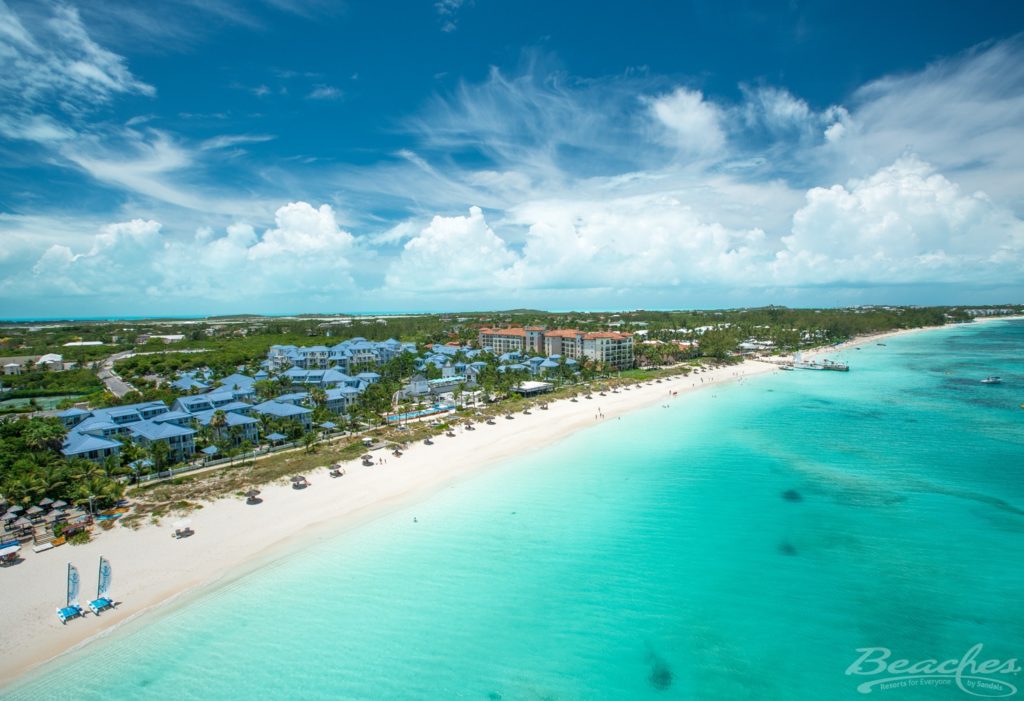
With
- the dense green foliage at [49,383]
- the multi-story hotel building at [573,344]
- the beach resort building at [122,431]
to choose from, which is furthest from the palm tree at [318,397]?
the multi-story hotel building at [573,344]

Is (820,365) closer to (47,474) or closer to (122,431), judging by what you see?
(122,431)

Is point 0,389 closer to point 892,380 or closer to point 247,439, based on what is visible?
point 247,439

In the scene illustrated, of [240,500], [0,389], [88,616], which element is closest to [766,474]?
[240,500]

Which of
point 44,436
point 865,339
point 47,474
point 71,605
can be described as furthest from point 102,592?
point 865,339

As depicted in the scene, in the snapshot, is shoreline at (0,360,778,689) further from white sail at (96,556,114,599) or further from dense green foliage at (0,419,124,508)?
dense green foliage at (0,419,124,508)

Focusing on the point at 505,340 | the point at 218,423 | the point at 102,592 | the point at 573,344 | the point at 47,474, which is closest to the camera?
the point at 102,592
